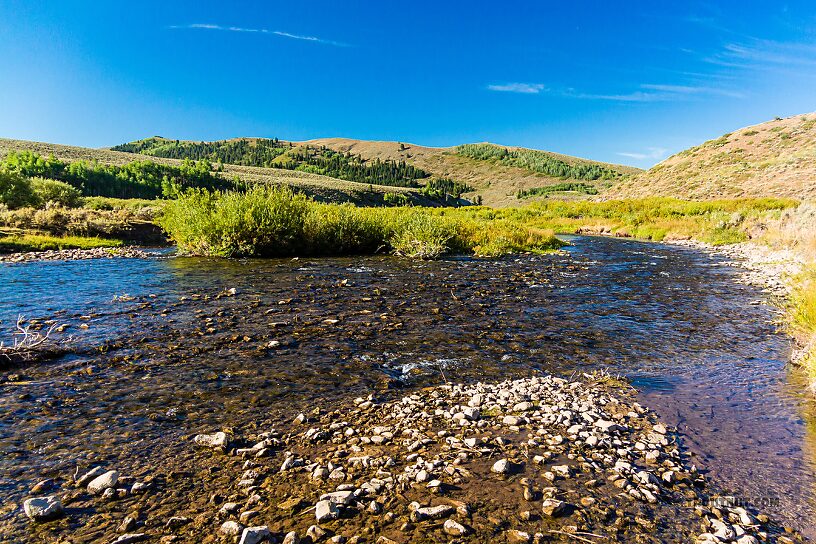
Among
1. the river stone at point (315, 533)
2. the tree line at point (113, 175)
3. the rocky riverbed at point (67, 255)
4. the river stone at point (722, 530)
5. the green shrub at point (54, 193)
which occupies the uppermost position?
the tree line at point (113, 175)

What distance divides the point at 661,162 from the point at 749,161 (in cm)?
2230

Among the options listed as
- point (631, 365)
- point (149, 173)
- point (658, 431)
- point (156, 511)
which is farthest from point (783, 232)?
point (149, 173)

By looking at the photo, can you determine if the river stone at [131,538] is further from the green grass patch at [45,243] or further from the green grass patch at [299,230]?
the green grass patch at [45,243]

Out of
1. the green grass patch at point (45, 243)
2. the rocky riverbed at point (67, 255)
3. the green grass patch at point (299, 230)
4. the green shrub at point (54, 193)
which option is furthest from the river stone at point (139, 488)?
the green shrub at point (54, 193)

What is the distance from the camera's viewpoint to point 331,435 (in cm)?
536

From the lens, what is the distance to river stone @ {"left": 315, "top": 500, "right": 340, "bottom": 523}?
3.72 meters

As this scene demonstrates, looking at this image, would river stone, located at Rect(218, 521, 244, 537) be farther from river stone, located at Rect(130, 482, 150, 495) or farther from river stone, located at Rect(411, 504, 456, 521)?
river stone, located at Rect(411, 504, 456, 521)

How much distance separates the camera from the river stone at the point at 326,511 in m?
3.72

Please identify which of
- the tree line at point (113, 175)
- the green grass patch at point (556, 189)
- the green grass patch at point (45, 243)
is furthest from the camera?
the green grass patch at point (556, 189)

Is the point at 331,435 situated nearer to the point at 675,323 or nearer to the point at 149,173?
the point at 675,323

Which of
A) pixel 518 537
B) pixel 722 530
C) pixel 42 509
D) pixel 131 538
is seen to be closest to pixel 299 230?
pixel 42 509

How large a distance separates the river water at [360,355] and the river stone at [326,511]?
2.25m

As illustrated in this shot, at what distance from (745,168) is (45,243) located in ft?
265

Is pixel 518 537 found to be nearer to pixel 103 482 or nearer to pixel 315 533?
pixel 315 533
